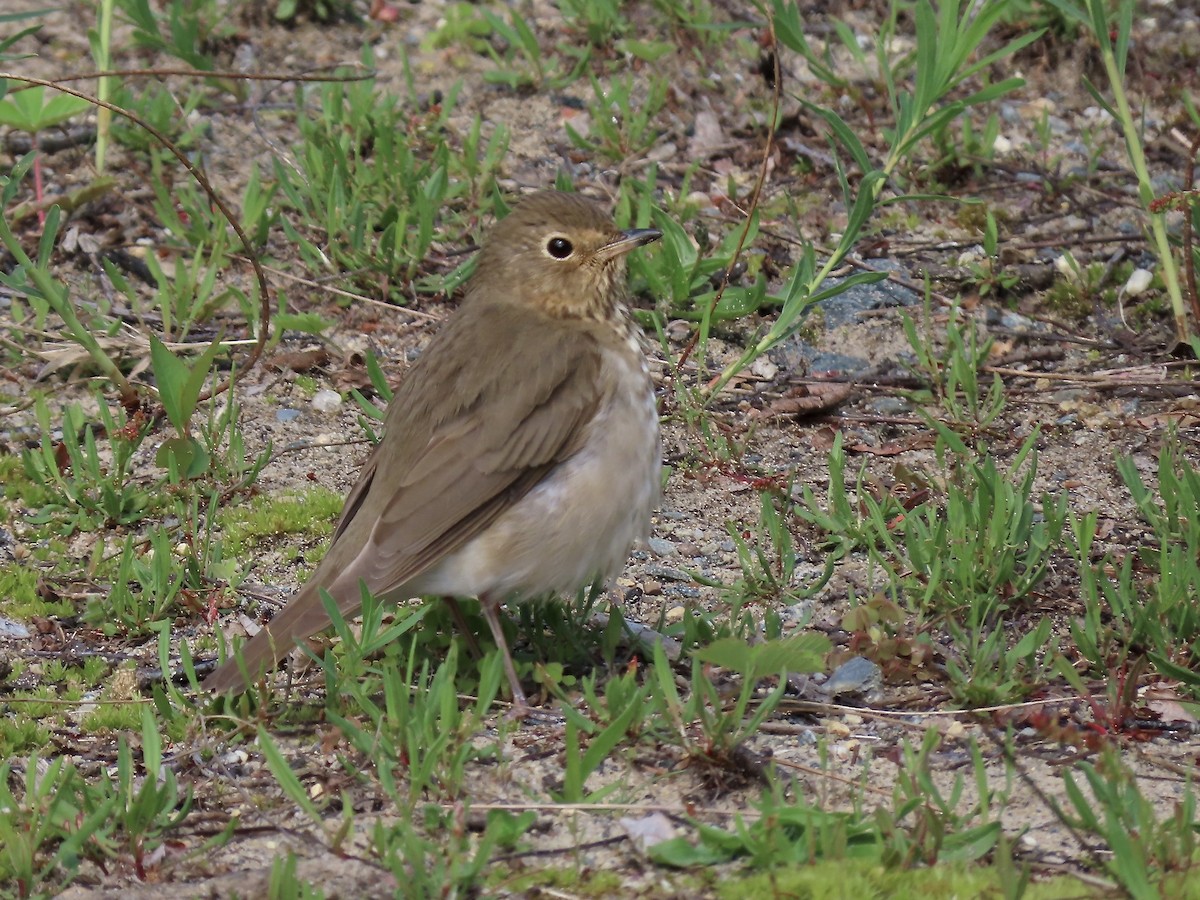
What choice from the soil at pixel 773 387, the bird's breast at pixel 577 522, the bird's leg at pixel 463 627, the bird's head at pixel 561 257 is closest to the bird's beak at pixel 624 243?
the bird's head at pixel 561 257

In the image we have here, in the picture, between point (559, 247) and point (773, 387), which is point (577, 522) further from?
point (773, 387)

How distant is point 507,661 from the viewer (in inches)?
195

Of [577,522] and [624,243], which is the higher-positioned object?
[624,243]

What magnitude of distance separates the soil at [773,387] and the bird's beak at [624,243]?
99 centimetres

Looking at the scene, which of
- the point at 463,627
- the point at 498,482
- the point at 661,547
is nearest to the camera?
the point at 498,482

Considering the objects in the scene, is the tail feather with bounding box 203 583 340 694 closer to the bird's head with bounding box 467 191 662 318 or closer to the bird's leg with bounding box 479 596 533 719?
the bird's leg with bounding box 479 596 533 719

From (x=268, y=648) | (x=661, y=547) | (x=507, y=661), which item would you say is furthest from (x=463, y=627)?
(x=661, y=547)

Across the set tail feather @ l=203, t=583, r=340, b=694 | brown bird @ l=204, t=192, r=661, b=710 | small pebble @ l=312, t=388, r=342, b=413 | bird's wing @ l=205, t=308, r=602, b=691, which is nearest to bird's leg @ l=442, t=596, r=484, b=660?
brown bird @ l=204, t=192, r=661, b=710

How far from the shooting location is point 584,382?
525 centimetres

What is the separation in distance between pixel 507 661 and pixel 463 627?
1.33 feet

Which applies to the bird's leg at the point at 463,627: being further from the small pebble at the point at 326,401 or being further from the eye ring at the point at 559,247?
the small pebble at the point at 326,401

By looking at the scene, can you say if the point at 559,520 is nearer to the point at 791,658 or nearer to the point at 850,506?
the point at 791,658

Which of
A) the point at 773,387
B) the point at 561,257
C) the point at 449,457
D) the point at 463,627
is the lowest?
the point at 463,627

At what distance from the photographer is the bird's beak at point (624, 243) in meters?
5.66
